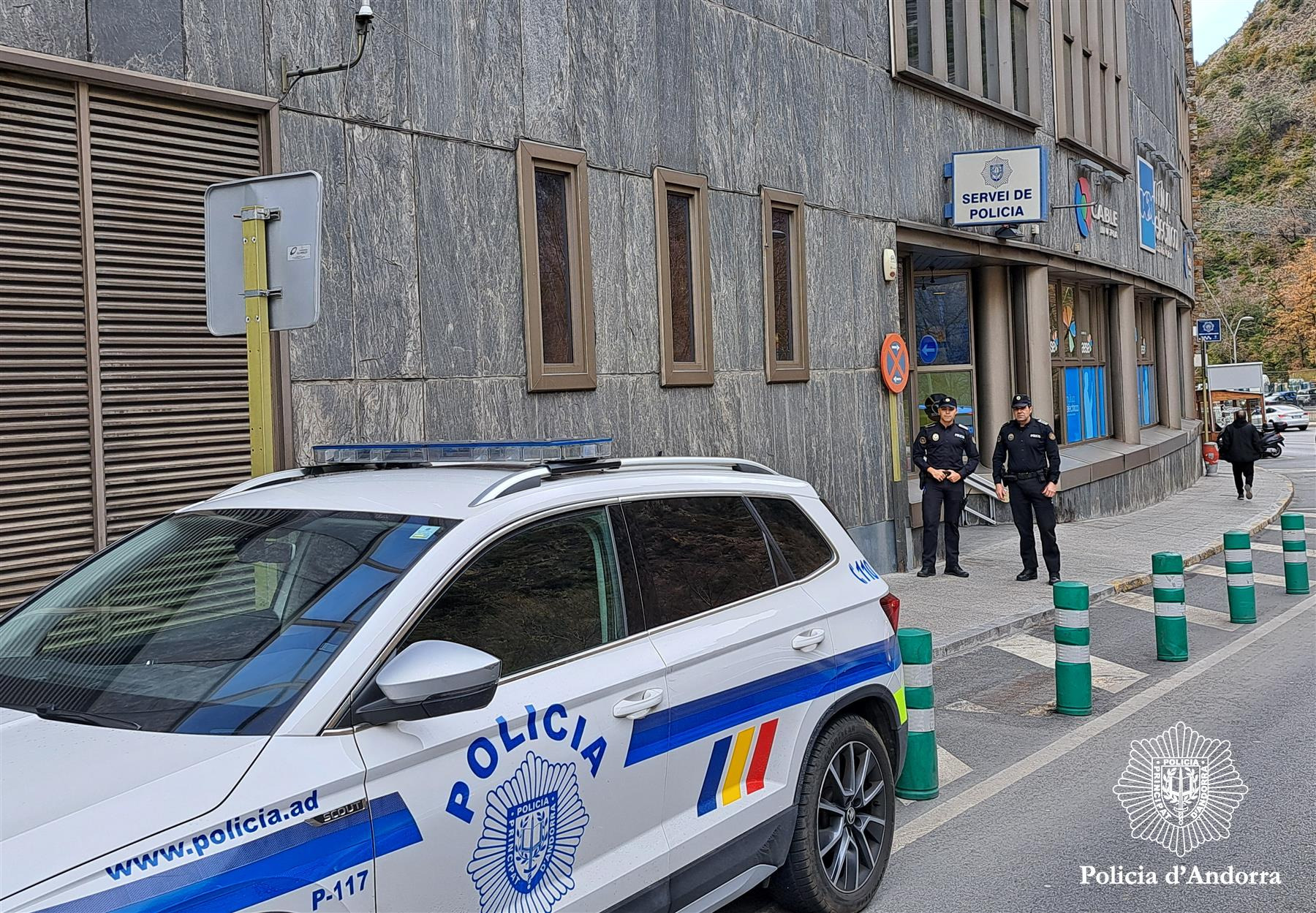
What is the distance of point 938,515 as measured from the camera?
14.5m

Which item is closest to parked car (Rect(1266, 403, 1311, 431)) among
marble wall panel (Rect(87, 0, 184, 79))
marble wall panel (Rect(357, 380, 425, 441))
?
marble wall panel (Rect(357, 380, 425, 441))

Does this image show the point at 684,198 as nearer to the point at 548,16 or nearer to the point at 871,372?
the point at 548,16

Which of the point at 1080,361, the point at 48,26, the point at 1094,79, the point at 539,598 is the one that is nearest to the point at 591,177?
the point at 48,26

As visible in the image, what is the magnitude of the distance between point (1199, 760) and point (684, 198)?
706cm

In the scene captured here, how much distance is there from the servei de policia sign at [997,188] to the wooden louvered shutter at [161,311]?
419 inches

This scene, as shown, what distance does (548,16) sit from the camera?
1026cm

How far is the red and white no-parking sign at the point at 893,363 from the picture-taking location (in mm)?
15008

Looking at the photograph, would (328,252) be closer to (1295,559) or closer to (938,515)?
(938,515)

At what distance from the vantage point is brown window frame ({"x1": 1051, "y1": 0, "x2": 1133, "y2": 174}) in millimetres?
21984

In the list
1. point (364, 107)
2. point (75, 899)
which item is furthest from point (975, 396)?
point (75, 899)

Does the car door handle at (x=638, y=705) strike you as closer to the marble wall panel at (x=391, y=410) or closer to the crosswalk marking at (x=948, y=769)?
the crosswalk marking at (x=948, y=769)

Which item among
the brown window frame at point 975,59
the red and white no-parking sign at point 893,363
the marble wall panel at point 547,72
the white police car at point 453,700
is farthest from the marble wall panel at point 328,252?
the brown window frame at point 975,59

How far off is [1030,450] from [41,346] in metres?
10.4

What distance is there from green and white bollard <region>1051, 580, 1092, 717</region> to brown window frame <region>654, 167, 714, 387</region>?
183 inches
